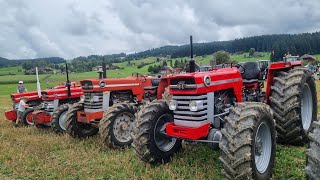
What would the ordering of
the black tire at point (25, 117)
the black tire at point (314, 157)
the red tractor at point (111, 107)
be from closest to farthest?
the black tire at point (314, 157), the red tractor at point (111, 107), the black tire at point (25, 117)

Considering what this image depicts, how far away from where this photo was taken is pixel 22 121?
40.2 ft

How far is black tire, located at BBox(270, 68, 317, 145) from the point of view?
5770mm

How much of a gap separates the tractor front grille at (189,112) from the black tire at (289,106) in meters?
1.58

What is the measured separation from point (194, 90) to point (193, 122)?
51cm

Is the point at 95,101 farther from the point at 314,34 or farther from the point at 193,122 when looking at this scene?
the point at 314,34

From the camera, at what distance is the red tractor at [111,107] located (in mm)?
7500

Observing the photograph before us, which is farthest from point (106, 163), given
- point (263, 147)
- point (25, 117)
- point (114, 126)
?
point (25, 117)

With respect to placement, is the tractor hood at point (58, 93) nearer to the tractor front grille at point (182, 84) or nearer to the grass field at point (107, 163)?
the grass field at point (107, 163)

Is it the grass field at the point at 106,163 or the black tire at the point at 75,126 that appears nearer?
the grass field at the point at 106,163

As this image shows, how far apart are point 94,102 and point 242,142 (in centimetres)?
523

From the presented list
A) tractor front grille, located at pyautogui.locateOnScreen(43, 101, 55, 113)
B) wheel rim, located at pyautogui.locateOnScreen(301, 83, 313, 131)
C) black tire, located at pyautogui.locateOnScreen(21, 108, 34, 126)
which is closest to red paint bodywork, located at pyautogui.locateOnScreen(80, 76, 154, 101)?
tractor front grille, located at pyautogui.locateOnScreen(43, 101, 55, 113)

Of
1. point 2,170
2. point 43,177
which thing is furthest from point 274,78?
point 2,170

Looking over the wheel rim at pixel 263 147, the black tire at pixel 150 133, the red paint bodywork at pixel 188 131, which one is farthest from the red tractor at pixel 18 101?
the wheel rim at pixel 263 147

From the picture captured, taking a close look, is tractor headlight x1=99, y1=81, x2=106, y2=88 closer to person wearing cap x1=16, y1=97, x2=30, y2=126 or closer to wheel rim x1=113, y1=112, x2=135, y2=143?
wheel rim x1=113, y1=112, x2=135, y2=143
